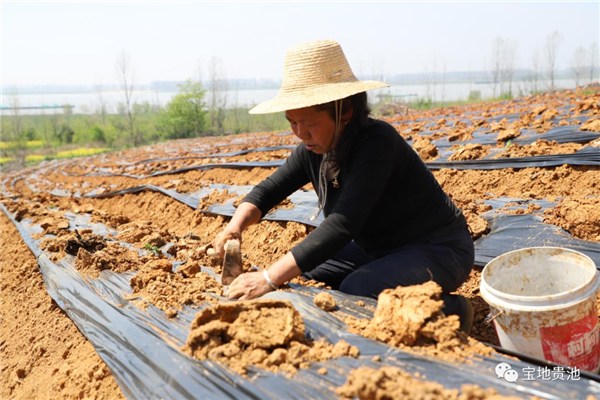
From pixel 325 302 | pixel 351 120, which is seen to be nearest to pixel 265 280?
pixel 325 302

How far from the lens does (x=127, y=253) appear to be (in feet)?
11.3

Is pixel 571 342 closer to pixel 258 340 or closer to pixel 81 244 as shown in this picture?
pixel 258 340

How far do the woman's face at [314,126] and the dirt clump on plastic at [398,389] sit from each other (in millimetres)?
1138

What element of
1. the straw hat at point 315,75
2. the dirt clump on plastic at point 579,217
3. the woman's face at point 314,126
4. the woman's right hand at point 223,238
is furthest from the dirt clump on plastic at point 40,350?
the dirt clump on plastic at point 579,217

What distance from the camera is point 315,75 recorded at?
2318 mm

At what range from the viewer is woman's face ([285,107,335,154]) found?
7.41 ft

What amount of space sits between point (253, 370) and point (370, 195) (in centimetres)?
93

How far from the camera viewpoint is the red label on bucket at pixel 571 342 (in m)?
1.82

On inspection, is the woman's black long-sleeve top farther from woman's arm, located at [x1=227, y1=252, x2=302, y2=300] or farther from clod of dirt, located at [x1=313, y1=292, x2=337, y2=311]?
clod of dirt, located at [x1=313, y1=292, x2=337, y2=311]

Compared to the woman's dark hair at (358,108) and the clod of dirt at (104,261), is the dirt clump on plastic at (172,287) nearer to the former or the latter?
the clod of dirt at (104,261)

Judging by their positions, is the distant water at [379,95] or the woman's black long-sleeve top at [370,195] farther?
the distant water at [379,95]

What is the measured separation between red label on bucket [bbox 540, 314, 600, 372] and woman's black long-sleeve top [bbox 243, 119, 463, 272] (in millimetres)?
780

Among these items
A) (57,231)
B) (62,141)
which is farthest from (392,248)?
(62,141)

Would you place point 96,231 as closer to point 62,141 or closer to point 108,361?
point 108,361
